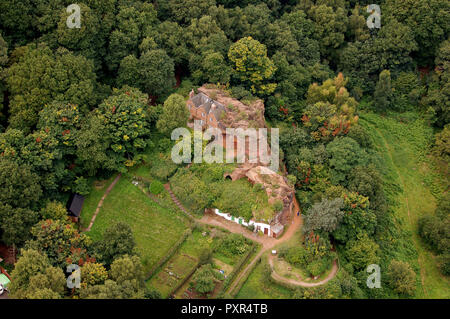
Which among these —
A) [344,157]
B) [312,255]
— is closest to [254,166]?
[344,157]

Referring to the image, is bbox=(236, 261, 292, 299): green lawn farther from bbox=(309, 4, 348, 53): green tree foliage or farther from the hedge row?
bbox=(309, 4, 348, 53): green tree foliage

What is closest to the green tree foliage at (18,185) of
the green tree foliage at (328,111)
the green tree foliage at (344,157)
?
the green tree foliage at (344,157)

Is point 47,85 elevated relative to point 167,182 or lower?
elevated

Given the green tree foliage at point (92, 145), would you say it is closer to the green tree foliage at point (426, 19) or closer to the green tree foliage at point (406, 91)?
the green tree foliage at point (406, 91)

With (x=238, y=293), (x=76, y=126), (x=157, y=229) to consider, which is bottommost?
(x=238, y=293)

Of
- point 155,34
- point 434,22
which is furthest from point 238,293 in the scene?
point 434,22

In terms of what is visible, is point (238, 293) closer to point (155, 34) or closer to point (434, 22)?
point (155, 34)

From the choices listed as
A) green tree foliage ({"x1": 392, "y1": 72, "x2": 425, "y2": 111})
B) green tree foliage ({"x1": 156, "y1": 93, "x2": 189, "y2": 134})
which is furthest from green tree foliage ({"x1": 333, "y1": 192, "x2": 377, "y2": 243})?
green tree foliage ({"x1": 392, "y1": 72, "x2": 425, "y2": 111})

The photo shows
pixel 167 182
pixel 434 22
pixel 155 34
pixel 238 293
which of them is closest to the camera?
pixel 238 293
